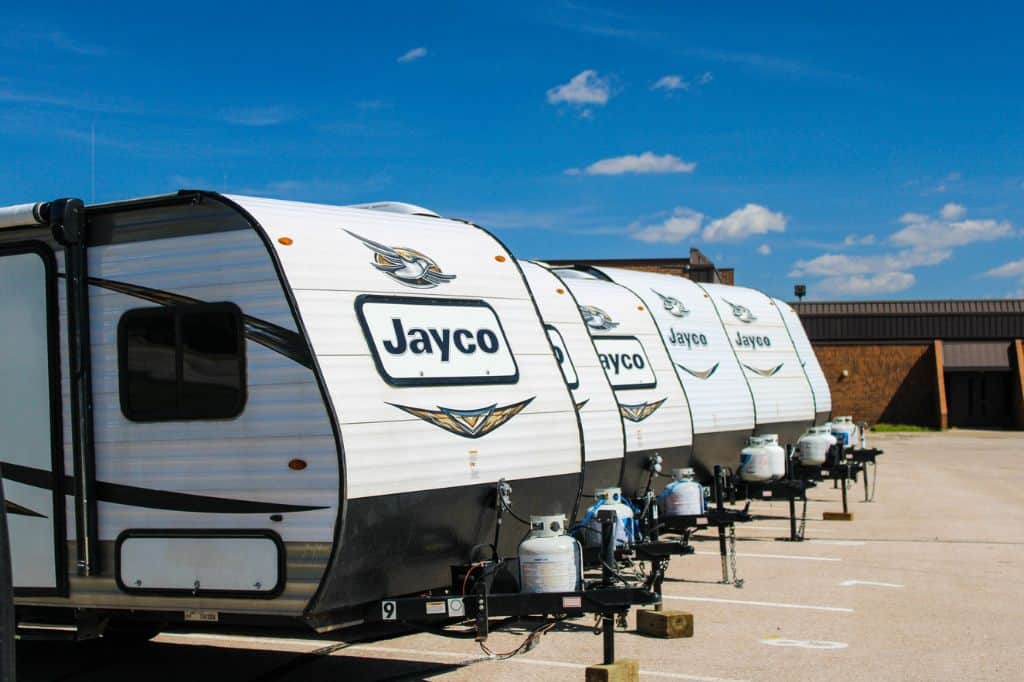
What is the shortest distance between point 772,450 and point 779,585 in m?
3.11

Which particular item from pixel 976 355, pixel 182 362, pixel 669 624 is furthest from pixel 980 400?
pixel 182 362

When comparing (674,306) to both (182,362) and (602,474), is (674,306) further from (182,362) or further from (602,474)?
(182,362)

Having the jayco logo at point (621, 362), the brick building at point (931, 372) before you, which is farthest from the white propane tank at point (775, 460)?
the brick building at point (931, 372)

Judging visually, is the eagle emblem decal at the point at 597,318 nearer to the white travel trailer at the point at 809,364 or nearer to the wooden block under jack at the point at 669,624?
the wooden block under jack at the point at 669,624

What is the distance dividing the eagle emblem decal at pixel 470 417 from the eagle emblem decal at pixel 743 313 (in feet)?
37.5

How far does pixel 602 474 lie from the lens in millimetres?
11516

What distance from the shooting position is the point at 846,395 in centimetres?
4341

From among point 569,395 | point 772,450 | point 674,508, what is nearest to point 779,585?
point 674,508

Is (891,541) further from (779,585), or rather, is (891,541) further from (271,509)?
(271,509)

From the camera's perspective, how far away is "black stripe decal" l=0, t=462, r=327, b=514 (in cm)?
673

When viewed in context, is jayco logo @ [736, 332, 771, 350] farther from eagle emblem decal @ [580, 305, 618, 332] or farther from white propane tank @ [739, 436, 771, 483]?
eagle emblem decal @ [580, 305, 618, 332]

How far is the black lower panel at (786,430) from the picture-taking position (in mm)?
17750

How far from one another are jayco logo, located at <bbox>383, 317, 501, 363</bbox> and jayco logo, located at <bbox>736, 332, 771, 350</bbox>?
1110cm

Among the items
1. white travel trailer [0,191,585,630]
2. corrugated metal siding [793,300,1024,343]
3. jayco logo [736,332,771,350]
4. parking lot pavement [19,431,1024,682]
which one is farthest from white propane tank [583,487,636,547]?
corrugated metal siding [793,300,1024,343]
